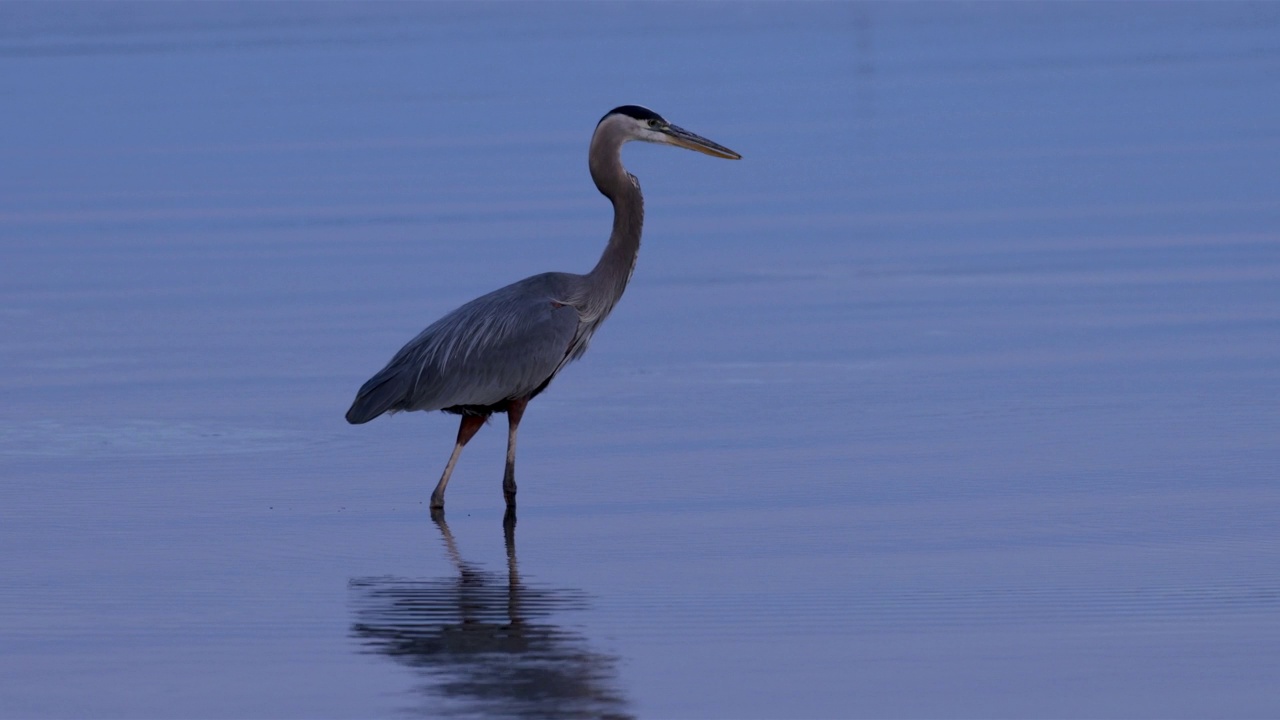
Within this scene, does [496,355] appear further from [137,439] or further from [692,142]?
[137,439]

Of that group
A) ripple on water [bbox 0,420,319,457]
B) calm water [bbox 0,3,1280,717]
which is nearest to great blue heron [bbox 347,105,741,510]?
calm water [bbox 0,3,1280,717]

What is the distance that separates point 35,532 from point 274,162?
13789mm

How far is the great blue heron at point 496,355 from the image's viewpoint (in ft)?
31.4

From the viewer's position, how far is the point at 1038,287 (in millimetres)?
13930

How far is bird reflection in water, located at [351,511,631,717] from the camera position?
655 cm

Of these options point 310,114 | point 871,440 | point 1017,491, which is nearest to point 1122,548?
point 1017,491

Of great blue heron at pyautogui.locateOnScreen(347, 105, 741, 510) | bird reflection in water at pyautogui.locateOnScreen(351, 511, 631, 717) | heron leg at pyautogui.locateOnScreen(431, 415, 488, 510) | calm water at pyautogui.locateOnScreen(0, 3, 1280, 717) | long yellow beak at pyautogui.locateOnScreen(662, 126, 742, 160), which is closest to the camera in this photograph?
bird reflection in water at pyautogui.locateOnScreen(351, 511, 631, 717)

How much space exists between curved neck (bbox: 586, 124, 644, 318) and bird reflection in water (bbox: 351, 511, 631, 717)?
1919mm

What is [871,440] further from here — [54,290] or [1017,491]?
[54,290]

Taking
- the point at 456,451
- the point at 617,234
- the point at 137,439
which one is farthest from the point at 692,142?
the point at 137,439

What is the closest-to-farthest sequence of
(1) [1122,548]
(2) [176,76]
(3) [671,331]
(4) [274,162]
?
(1) [1122,548] < (3) [671,331] < (4) [274,162] < (2) [176,76]

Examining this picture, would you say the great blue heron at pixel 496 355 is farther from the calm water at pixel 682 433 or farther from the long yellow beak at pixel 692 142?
the long yellow beak at pixel 692 142

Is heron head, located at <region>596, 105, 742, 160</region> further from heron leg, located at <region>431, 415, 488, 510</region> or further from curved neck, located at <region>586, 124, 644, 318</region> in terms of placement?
heron leg, located at <region>431, 415, 488, 510</region>

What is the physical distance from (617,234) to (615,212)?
13 cm
